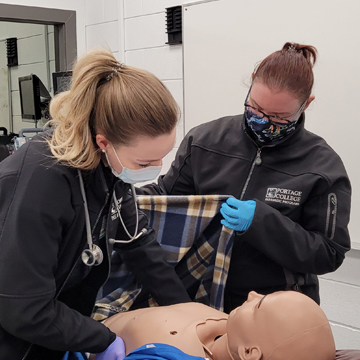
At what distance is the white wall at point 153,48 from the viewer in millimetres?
2346

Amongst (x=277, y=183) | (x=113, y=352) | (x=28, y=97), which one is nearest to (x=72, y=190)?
(x=113, y=352)

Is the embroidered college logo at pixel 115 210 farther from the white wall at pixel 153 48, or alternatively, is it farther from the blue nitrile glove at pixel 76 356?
the white wall at pixel 153 48

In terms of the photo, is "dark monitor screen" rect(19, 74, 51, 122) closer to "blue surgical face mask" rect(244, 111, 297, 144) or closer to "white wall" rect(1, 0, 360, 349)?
"white wall" rect(1, 0, 360, 349)

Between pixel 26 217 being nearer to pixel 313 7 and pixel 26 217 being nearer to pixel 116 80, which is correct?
pixel 116 80

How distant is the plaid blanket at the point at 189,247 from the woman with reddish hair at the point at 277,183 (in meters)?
0.05

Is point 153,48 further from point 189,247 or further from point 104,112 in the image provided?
point 104,112

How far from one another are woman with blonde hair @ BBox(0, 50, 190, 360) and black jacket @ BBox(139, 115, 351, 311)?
0.39 metres

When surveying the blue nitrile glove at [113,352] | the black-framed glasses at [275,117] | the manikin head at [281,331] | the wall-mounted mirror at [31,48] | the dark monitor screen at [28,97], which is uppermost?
the wall-mounted mirror at [31,48]

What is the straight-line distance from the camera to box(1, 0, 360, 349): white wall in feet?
7.70

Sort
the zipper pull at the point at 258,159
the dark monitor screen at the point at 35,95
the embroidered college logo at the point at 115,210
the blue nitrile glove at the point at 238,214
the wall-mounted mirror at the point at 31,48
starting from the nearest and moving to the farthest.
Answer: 1. the embroidered college logo at the point at 115,210
2. the blue nitrile glove at the point at 238,214
3. the zipper pull at the point at 258,159
4. the wall-mounted mirror at the point at 31,48
5. the dark monitor screen at the point at 35,95

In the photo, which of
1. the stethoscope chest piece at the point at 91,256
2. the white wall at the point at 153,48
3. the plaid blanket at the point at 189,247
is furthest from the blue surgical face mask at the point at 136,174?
the white wall at the point at 153,48

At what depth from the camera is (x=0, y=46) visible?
16.9 ft

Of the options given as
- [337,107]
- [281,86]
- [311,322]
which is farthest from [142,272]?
[337,107]

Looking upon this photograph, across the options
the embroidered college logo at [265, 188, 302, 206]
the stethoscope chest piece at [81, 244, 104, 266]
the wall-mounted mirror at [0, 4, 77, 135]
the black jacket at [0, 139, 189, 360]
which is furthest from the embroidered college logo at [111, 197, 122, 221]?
the wall-mounted mirror at [0, 4, 77, 135]
